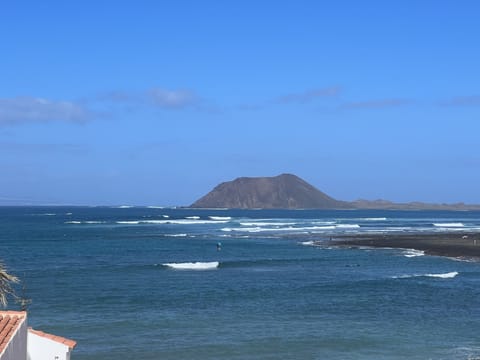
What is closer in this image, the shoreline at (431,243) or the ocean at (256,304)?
the ocean at (256,304)

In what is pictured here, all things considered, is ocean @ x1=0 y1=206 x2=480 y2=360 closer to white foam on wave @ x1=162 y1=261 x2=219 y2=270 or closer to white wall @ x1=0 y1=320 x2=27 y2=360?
white foam on wave @ x1=162 y1=261 x2=219 y2=270

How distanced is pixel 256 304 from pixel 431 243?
50204mm

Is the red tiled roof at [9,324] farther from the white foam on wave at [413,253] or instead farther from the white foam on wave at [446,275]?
the white foam on wave at [413,253]

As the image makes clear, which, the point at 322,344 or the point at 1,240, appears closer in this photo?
the point at 322,344

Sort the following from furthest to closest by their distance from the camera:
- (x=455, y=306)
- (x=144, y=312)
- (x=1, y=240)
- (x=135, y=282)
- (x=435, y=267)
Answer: (x=1, y=240), (x=435, y=267), (x=135, y=282), (x=455, y=306), (x=144, y=312)

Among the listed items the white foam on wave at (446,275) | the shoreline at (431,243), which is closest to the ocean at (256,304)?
the white foam on wave at (446,275)

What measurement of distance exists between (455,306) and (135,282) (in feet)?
73.2

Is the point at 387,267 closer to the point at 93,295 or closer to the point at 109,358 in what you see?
the point at 93,295

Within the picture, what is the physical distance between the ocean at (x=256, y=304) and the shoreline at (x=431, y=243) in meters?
4.65

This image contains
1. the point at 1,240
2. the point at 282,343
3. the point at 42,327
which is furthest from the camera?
the point at 1,240

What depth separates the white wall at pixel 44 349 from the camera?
677 inches

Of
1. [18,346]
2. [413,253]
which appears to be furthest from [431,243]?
[18,346]

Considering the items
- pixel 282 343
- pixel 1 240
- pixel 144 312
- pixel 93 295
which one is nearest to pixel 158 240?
pixel 1 240

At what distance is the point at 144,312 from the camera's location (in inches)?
1441
